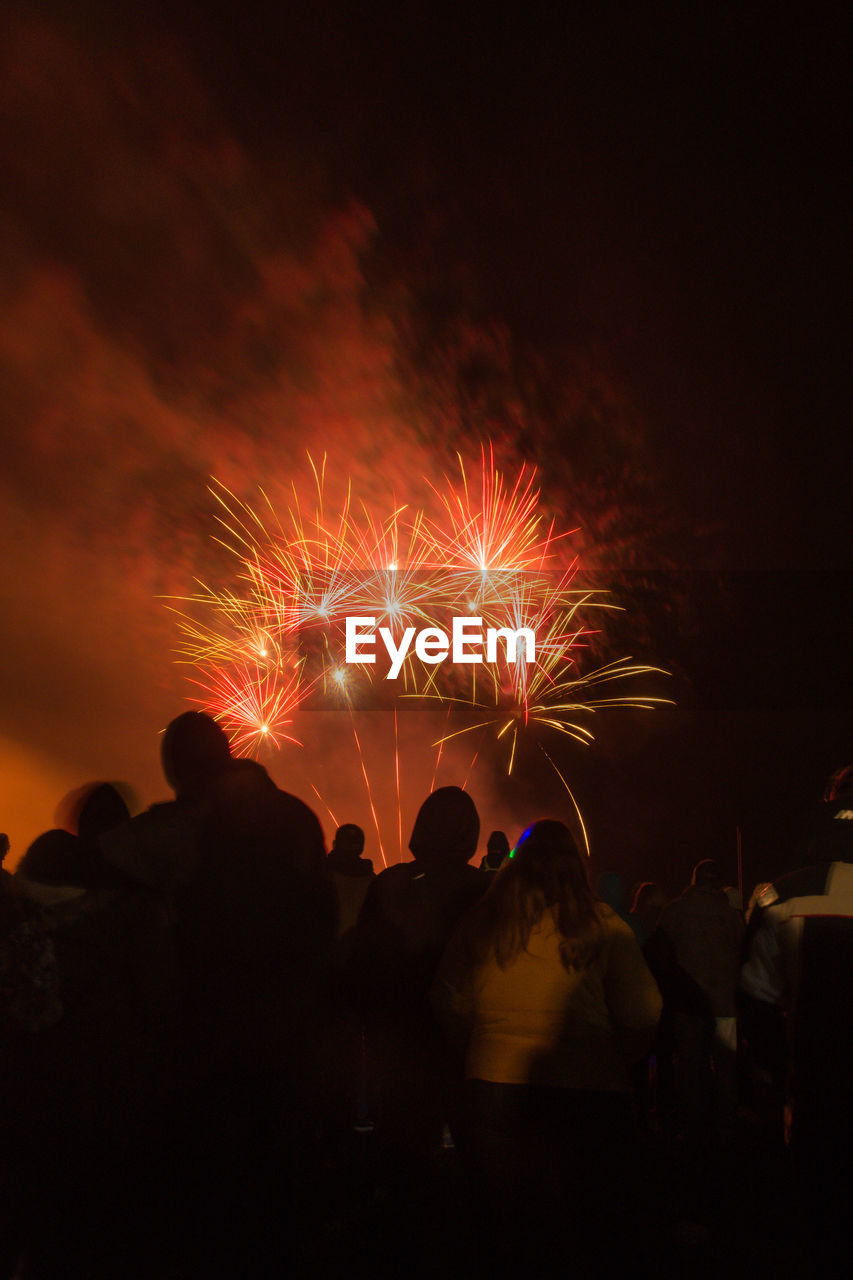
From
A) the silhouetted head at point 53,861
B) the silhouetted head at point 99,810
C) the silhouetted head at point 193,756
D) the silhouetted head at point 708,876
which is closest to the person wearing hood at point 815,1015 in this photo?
the silhouetted head at point 193,756

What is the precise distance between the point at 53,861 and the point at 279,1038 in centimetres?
93

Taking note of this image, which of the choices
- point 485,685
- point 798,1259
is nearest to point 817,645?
point 485,685

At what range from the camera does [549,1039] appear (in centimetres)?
270

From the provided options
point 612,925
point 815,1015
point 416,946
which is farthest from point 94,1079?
point 815,1015

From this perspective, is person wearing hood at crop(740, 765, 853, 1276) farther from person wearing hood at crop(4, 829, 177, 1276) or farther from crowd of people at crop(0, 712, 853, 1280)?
person wearing hood at crop(4, 829, 177, 1276)

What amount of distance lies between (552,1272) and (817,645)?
66.8 ft

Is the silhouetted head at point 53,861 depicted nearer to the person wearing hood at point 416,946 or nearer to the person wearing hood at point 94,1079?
the person wearing hood at point 94,1079

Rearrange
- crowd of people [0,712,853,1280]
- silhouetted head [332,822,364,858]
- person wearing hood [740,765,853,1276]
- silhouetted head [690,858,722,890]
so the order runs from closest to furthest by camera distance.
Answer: person wearing hood [740,765,853,1276] < crowd of people [0,712,853,1280] < silhouetted head [690,858,722,890] < silhouetted head [332,822,364,858]

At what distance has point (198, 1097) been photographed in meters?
2.72

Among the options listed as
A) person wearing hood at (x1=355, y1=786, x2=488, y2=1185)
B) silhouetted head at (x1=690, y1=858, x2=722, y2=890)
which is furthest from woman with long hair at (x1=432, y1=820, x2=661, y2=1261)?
silhouetted head at (x1=690, y1=858, x2=722, y2=890)

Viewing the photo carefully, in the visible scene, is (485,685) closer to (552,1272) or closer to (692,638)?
(692,638)

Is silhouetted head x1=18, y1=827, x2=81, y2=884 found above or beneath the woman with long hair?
above

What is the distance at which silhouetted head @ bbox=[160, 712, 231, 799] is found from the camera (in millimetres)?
3025

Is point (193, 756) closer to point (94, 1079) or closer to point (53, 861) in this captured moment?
point (53, 861)
